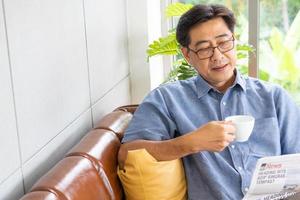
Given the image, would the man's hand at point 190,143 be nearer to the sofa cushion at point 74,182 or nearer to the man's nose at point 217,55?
the sofa cushion at point 74,182

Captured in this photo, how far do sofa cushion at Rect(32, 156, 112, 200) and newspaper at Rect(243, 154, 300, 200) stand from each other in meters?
0.54

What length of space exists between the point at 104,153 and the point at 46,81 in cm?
36

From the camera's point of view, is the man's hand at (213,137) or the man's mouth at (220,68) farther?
the man's mouth at (220,68)

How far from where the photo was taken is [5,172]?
54.9 inches

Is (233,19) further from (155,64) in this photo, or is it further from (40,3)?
(155,64)

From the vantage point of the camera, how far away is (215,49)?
71.2 inches

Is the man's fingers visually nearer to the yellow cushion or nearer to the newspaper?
the newspaper

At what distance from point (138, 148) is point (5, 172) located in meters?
0.53

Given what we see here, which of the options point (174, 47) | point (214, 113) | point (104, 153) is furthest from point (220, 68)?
point (174, 47)

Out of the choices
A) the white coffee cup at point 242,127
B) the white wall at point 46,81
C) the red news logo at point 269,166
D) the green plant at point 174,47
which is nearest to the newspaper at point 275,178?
the red news logo at point 269,166

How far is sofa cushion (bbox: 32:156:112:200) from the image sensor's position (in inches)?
53.7

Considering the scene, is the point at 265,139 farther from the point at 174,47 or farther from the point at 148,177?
the point at 174,47

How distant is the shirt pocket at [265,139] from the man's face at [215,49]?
244 mm

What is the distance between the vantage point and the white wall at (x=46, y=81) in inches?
56.1
